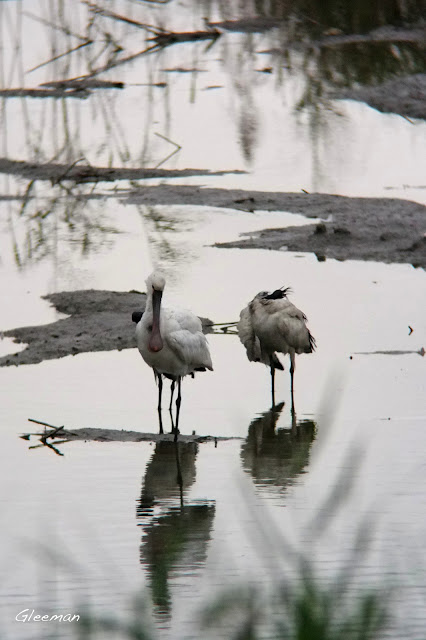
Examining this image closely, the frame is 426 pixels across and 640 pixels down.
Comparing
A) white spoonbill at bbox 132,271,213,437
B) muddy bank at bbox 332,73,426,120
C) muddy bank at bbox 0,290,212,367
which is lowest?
muddy bank at bbox 332,73,426,120

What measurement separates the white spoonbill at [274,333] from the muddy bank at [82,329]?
79 centimetres

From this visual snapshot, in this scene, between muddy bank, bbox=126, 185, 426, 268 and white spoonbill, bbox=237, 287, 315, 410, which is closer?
white spoonbill, bbox=237, 287, 315, 410

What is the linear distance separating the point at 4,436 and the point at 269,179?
7924 millimetres

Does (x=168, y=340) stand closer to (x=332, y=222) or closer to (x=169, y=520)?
(x=169, y=520)

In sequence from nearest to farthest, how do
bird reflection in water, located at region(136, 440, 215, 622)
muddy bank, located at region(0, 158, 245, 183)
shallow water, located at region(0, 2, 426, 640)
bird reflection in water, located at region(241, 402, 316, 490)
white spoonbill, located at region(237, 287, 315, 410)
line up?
bird reflection in water, located at region(136, 440, 215, 622)
shallow water, located at region(0, 2, 426, 640)
bird reflection in water, located at region(241, 402, 316, 490)
white spoonbill, located at region(237, 287, 315, 410)
muddy bank, located at region(0, 158, 245, 183)

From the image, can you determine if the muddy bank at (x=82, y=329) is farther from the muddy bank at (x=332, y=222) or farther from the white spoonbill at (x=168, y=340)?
the muddy bank at (x=332, y=222)

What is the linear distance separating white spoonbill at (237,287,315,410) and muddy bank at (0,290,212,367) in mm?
790

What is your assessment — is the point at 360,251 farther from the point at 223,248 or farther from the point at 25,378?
the point at 25,378

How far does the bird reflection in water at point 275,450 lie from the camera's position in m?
6.77

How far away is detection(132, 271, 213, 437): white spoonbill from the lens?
8375 millimetres

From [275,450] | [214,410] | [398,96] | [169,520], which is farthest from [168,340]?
[398,96]

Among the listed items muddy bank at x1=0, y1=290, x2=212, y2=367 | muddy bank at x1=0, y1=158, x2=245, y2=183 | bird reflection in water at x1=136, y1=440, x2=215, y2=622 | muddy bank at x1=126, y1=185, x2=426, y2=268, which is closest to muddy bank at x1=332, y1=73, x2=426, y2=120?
muddy bank at x1=0, y1=158, x2=245, y2=183

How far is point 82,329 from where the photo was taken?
1006 cm

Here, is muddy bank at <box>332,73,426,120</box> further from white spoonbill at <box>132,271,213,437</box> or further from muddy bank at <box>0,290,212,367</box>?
white spoonbill at <box>132,271,213,437</box>
